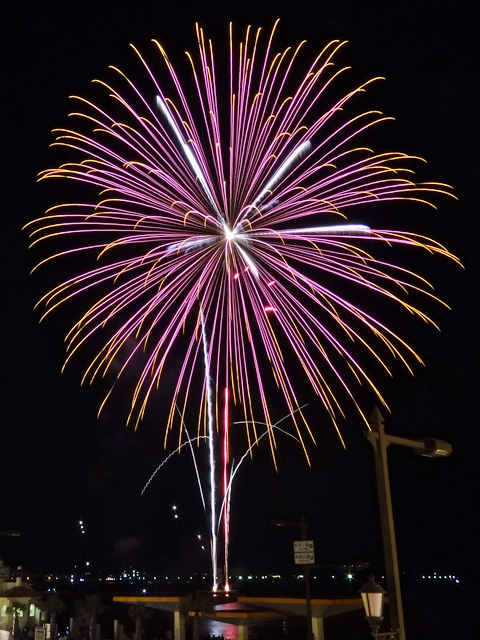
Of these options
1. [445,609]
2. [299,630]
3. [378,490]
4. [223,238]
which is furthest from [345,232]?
[445,609]

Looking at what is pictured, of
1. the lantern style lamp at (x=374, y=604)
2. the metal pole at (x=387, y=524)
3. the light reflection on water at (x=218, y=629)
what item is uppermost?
the metal pole at (x=387, y=524)

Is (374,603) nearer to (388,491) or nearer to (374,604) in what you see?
(374,604)

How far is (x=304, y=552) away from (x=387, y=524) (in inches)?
456

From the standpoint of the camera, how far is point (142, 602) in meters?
35.8

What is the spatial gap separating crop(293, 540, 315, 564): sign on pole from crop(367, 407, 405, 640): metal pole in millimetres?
11153

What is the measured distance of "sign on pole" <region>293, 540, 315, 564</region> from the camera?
18891mm

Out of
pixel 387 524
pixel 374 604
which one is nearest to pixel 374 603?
pixel 374 604

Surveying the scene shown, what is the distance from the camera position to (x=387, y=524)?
26.4 ft

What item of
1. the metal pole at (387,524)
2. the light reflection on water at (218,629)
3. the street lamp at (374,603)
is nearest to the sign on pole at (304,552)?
the street lamp at (374,603)

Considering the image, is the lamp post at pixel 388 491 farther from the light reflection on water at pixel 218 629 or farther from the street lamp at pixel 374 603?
the light reflection on water at pixel 218 629

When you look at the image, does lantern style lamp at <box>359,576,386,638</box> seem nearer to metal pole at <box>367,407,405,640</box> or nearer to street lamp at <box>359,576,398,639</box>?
street lamp at <box>359,576,398,639</box>

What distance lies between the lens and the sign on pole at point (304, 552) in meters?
18.9

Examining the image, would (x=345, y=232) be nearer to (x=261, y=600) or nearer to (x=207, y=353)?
(x=207, y=353)

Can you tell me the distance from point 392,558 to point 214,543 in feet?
66.8
